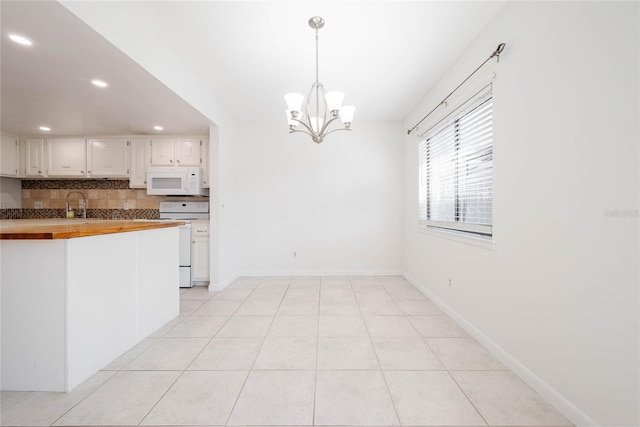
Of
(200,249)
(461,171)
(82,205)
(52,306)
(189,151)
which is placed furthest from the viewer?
(82,205)

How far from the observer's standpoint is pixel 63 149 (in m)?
4.00

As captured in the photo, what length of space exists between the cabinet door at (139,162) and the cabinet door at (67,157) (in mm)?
737

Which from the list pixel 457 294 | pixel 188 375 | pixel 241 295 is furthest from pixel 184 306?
pixel 457 294

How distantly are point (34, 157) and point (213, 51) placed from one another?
12.4 feet

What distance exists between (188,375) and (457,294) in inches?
93.5

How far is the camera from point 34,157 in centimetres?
398

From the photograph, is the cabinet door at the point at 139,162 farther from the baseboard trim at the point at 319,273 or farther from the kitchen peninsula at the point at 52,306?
the kitchen peninsula at the point at 52,306

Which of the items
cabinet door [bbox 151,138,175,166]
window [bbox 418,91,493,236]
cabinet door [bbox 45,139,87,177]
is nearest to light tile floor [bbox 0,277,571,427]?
window [bbox 418,91,493,236]

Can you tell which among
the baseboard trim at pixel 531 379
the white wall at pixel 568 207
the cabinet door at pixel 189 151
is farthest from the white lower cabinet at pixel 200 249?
the white wall at pixel 568 207

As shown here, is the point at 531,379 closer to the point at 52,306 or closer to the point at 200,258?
the point at 52,306

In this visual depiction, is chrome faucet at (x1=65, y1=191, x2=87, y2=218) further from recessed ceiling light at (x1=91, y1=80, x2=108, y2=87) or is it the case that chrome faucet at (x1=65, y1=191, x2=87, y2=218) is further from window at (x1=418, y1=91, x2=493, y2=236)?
window at (x1=418, y1=91, x2=493, y2=236)

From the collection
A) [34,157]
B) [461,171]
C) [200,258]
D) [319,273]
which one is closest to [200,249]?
[200,258]

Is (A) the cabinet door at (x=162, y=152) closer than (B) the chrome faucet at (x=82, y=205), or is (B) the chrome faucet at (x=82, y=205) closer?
(A) the cabinet door at (x=162, y=152)

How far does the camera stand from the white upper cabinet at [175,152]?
3.95m
